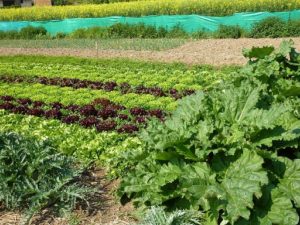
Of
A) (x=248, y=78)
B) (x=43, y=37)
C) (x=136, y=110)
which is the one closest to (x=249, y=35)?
(x=43, y=37)

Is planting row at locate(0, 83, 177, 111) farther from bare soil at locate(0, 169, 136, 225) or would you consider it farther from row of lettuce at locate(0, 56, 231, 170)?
bare soil at locate(0, 169, 136, 225)

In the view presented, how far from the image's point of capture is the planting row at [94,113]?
7.04m

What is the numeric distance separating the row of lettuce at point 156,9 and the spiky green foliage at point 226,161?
2455cm

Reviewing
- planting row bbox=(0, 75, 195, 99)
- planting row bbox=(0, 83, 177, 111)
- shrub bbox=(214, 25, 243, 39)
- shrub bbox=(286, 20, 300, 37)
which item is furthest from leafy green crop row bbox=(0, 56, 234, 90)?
shrub bbox=(286, 20, 300, 37)

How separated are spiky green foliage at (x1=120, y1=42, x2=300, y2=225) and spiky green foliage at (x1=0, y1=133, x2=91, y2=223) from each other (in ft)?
1.97

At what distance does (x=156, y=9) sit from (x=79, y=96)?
24.2 m

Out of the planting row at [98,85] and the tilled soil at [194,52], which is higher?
the planting row at [98,85]

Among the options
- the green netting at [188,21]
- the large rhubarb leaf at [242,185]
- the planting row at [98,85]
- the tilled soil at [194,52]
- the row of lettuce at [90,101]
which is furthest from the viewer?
the green netting at [188,21]

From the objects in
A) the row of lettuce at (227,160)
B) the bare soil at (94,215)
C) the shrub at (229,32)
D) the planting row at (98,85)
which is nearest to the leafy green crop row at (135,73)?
the planting row at (98,85)

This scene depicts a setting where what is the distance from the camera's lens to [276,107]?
394 centimetres

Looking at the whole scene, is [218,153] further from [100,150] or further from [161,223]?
[100,150]

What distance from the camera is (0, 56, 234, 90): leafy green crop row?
33.1 feet

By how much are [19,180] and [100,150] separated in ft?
4.62

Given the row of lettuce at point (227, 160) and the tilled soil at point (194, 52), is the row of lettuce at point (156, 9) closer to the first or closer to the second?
the tilled soil at point (194, 52)
